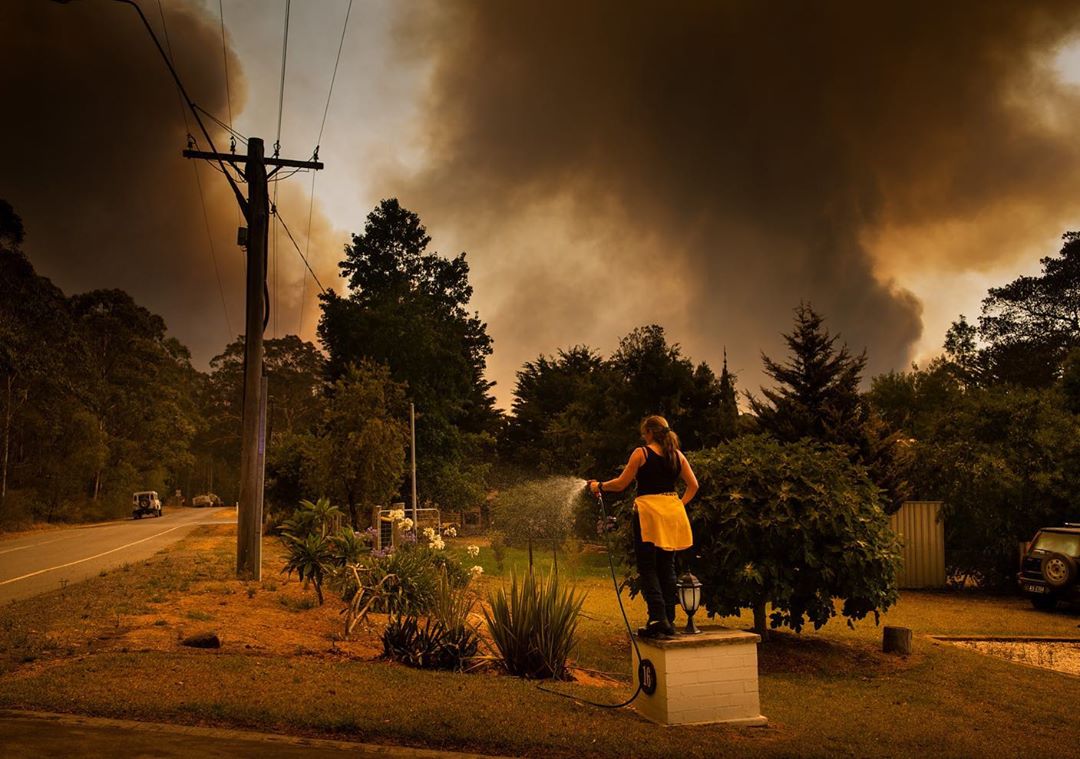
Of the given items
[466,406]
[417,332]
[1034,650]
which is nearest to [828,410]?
[1034,650]

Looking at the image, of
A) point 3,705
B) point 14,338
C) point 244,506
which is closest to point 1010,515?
point 244,506

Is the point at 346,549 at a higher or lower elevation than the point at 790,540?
lower

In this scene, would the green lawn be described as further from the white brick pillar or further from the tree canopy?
the tree canopy

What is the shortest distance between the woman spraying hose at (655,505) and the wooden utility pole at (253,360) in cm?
888

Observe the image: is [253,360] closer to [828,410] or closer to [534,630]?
[534,630]

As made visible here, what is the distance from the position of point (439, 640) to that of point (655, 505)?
288 centimetres

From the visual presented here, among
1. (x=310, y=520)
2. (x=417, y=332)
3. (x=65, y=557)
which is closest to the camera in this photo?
(x=310, y=520)

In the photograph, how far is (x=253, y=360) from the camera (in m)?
14.0

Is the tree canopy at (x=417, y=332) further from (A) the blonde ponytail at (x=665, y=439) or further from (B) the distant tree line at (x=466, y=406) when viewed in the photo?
(A) the blonde ponytail at (x=665, y=439)

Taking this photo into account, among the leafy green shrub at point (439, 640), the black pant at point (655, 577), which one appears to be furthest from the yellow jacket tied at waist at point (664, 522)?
the leafy green shrub at point (439, 640)

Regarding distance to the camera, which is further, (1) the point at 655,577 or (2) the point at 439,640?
(2) the point at 439,640

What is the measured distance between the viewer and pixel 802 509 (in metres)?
9.43

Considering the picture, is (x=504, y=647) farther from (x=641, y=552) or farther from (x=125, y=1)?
(x=125, y=1)

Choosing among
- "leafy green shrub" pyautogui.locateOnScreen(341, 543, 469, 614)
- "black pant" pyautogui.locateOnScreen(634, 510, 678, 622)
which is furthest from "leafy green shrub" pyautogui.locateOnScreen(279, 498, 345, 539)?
"black pant" pyautogui.locateOnScreen(634, 510, 678, 622)
